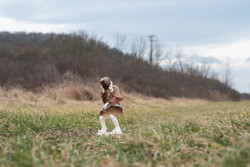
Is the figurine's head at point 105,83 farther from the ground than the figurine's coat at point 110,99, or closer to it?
farther from the ground

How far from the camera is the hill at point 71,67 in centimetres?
1875

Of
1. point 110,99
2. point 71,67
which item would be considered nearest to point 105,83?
point 110,99

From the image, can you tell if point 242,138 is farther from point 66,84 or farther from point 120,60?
point 120,60

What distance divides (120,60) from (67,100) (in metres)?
23.3

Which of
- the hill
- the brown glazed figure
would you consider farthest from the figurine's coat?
the hill

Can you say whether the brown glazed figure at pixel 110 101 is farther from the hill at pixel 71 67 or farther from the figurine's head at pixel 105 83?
the hill at pixel 71 67

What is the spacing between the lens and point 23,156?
8.25 feet

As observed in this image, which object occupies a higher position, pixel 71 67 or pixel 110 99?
pixel 71 67

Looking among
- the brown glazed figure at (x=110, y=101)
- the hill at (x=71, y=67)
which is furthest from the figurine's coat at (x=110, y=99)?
the hill at (x=71, y=67)

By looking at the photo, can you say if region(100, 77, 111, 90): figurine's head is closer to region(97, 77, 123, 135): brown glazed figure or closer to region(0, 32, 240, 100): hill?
region(97, 77, 123, 135): brown glazed figure

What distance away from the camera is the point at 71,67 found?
21.8 m

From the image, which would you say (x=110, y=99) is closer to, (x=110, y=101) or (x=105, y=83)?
(x=110, y=101)

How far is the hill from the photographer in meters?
18.8

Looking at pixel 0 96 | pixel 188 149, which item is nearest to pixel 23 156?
pixel 188 149
